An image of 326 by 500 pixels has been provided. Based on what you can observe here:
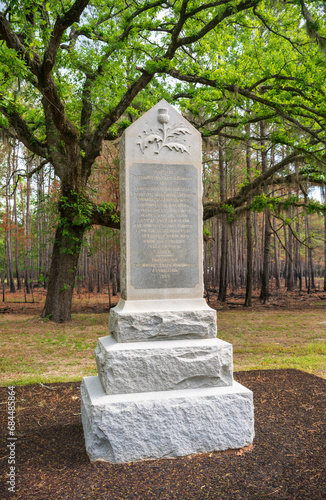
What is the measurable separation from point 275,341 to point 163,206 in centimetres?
643

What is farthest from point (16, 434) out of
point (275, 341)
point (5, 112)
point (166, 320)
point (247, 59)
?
point (247, 59)

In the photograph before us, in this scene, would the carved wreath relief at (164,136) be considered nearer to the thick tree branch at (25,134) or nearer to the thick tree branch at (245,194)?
the thick tree branch at (25,134)

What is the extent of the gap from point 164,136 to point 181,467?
3.15 metres

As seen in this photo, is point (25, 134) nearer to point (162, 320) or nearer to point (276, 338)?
point (276, 338)

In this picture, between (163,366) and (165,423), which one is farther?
(163,366)

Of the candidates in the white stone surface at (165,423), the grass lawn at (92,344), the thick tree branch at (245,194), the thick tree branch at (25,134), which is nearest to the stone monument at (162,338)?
the white stone surface at (165,423)

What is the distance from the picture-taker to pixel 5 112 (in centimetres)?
1046

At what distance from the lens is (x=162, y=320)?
13.2 ft

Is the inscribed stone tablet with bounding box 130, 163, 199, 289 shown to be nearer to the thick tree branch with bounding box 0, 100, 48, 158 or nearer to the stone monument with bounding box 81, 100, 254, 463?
the stone monument with bounding box 81, 100, 254, 463

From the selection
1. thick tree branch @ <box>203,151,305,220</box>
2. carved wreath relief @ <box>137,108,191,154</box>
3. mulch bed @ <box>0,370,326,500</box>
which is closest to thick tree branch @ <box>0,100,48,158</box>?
thick tree branch @ <box>203,151,305,220</box>

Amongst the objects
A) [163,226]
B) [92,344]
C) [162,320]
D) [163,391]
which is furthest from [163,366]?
[92,344]

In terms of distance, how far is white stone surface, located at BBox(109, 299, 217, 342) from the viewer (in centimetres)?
397

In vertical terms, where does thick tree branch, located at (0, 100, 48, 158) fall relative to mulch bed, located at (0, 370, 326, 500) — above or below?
above

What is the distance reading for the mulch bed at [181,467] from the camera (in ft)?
9.73
